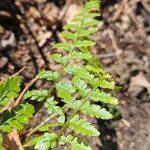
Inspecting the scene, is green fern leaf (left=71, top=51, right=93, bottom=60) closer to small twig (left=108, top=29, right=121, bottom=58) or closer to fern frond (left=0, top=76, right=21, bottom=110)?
fern frond (left=0, top=76, right=21, bottom=110)

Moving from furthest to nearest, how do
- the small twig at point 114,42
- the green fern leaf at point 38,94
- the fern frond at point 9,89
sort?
the small twig at point 114,42 → the green fern leaf at point 38,94 → the fern frond at point 9,89

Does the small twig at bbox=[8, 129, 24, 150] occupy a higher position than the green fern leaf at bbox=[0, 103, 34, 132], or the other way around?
the green fern leaf at bbox=[0, 103, 34, 132]

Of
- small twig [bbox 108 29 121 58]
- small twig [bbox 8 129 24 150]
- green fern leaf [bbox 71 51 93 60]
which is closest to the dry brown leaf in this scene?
small twig [bbox 8 129 24 150]

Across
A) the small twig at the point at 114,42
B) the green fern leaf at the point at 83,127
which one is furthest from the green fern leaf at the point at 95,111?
the small twig at the point at 114,42

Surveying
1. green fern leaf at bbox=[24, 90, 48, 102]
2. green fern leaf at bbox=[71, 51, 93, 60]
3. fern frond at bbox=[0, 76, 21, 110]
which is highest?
fern frond at bbox=[0, 76, 21, 110]

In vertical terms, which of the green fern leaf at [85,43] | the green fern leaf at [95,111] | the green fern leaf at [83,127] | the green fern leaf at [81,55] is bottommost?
the green fern leaf at [83,127]

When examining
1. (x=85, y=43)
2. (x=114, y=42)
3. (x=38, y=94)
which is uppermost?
(x=85, y=43)

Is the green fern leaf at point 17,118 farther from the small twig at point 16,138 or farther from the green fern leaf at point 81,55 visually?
the green fern leaf at point 81,55

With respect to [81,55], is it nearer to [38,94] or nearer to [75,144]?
[38,94]

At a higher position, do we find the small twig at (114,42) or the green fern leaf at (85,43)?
the green fern leaf at (85,43)

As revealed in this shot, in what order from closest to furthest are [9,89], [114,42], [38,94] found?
[9,89] < [38,94] < [114,42]

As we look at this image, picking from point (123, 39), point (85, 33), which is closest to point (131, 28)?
point (123, 39)

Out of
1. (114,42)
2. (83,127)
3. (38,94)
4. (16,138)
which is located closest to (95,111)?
(83,127)
